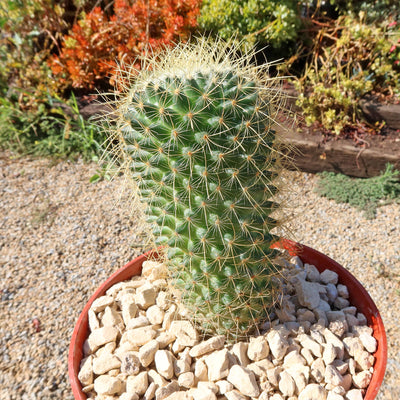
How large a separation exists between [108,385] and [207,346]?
15.7 inches

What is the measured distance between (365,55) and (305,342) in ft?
10.3

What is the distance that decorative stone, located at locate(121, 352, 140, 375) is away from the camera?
147cm

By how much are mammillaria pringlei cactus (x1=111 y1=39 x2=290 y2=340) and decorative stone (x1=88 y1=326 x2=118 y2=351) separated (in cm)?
45

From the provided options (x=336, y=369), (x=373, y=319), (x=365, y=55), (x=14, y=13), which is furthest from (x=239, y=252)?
(x=14, y=13)

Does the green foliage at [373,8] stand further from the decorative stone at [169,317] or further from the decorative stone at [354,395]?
the decorative stone at [354,395]

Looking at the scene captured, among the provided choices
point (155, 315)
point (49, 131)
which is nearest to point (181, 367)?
point (155, 315)

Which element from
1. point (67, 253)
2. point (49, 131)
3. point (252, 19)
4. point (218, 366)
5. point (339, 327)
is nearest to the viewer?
point (218, 366)

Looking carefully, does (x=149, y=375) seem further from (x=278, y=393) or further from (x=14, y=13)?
(x=14, y=13)

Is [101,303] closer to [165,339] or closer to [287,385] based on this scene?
[165,339]

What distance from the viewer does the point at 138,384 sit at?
4.67 feet

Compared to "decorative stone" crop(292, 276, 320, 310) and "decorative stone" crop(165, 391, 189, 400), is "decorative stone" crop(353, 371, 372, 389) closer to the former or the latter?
"decorative stone" crop(292, 276, 320, 310)

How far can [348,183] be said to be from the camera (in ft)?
10.8

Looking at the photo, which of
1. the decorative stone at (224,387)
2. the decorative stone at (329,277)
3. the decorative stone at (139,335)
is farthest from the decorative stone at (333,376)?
the decorative stone at (139,335)

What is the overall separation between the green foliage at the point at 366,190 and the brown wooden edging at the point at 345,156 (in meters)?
0.08
